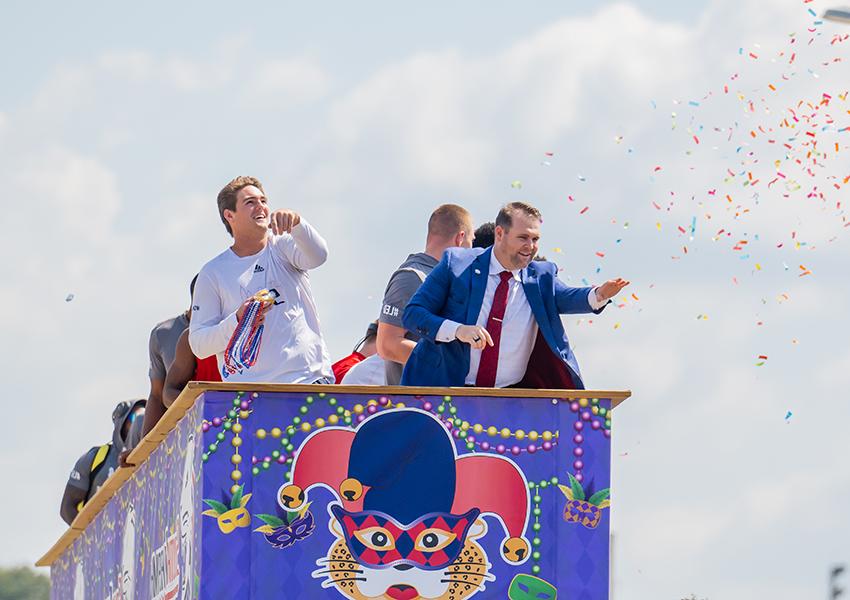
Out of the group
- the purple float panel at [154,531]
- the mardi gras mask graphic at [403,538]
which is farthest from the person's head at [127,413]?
the mardi gras mask graphic at [403,538]

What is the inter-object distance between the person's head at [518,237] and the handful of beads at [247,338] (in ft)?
3.95

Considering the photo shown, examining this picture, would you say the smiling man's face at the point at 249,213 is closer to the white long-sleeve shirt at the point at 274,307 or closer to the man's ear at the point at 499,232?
the white long-sleeve shirt at the point at 274,307

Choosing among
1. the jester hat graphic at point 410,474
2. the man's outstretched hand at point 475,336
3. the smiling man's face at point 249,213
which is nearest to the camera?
the jester hat graphic at point 410,474

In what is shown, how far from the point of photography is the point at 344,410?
10602 mm

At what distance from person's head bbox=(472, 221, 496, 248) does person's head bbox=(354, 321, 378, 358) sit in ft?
3.05

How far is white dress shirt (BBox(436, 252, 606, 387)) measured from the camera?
1128 centimetres

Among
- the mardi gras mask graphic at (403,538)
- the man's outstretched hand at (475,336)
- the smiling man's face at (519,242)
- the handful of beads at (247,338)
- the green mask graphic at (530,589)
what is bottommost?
the green mask graphic at (530,589)

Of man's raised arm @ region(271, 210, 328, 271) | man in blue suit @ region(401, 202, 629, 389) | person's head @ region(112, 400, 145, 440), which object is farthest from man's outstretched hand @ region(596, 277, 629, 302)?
person's head @ region(112, 400, 145, 440)

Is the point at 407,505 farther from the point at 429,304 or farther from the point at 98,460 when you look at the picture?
the point at 98,460

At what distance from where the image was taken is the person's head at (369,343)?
1375 centimetres

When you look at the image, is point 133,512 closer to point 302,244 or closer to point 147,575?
point 147,575

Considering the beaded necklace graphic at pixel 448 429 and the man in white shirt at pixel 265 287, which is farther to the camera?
the man in white shirt at pixel 265 287

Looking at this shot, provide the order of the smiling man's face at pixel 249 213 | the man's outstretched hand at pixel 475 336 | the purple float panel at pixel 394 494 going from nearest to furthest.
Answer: the purple float panel at pixel 394 494 < the man's outstretched hand at pixel 475 336 < the smiling man's face at pixel 249 213

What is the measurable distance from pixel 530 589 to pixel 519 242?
1.79 meters
